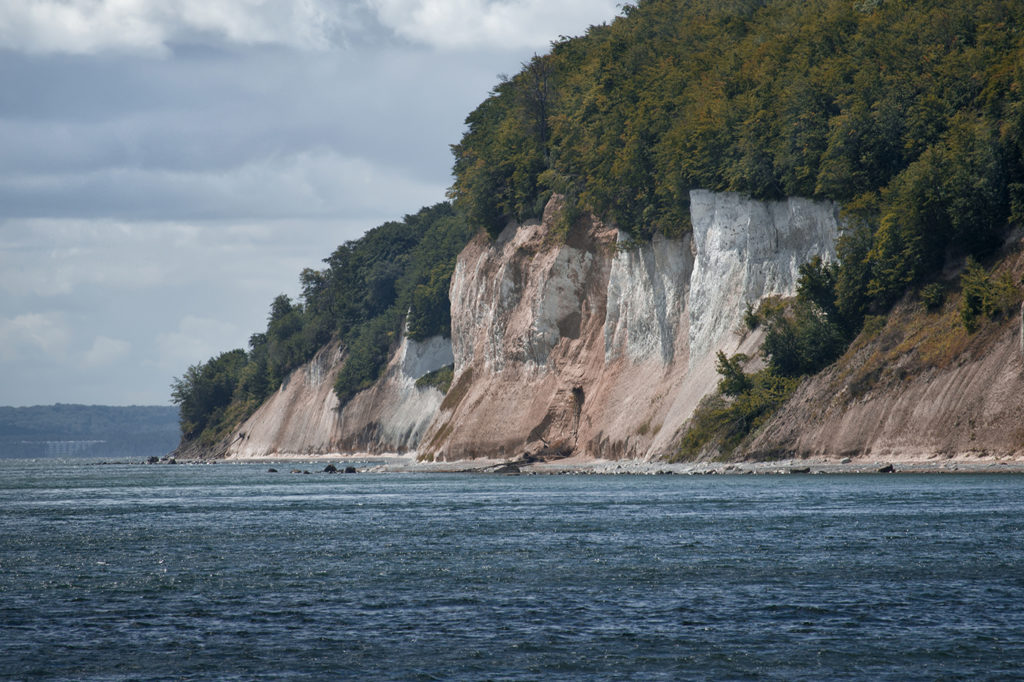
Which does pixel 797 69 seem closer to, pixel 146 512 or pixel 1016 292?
pixel 1016 292

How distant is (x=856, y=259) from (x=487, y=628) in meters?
53.9

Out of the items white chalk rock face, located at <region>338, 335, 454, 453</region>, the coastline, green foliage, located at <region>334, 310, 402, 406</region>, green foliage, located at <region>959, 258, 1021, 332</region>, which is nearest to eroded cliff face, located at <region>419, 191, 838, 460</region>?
the coastline

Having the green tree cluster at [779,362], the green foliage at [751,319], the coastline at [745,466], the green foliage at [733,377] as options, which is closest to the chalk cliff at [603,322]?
the green foliage at [751,319]

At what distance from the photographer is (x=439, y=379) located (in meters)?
135

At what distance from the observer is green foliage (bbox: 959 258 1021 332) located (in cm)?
5833

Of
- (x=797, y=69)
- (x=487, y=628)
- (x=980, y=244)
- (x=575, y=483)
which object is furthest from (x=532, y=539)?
(x=797, y=69)

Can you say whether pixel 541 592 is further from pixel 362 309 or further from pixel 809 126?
pixel 362 309

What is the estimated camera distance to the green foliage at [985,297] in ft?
191

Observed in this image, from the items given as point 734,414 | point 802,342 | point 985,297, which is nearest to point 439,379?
point 734,414

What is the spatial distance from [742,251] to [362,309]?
9173 centimetres

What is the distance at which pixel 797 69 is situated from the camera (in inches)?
3091

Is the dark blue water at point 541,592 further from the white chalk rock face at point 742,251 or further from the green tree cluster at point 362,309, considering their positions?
the green tree cluster at point 362,309

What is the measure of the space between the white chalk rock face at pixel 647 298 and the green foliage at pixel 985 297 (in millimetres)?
27639

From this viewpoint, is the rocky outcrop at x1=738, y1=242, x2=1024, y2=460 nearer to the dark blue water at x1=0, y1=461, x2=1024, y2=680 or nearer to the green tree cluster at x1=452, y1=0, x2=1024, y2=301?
the green tree cluster at x1=452, y1=0, x2=1024, y2=301
